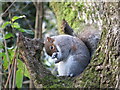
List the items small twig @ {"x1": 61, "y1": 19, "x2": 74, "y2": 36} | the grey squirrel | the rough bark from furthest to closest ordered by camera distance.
→ 1. small twig @ {"x1": 61, "y1": 19, "x2": 74, "y2": 36}
2. the grey squirrel
3. the rough bark

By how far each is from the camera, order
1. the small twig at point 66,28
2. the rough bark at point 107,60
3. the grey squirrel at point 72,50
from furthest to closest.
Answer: the small twig at point 66,28 → the grey squirrel at point 72,50 → the rough bark at point 107,60

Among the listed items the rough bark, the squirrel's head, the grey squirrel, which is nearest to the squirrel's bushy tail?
the grey squirrel

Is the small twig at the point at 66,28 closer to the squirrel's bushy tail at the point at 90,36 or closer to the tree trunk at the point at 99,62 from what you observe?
the squirrel's bushy tail at the point at 90,36

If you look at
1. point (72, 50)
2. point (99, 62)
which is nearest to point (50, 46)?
point (72, 50)

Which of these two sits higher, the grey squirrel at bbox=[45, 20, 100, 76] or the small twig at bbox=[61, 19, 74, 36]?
the small twig at bbox=[61, 19, 74, 36]

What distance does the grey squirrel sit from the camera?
2156mm

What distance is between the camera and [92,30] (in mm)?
2465

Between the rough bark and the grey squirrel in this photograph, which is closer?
the rough bark

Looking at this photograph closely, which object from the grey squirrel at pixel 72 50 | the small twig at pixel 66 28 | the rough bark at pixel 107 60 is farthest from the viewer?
the small twig at pixel 66 28

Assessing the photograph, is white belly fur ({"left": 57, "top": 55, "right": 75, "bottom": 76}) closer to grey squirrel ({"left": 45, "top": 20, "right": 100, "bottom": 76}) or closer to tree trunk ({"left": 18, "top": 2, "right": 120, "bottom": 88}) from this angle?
grey squirrel ({"left": 45, "top": 20, "right": 100, "bottom": 76})

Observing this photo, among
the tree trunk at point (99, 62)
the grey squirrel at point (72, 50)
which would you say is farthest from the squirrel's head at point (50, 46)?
the tree trunk at point (99, 62)

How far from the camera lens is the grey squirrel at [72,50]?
84.9 inches

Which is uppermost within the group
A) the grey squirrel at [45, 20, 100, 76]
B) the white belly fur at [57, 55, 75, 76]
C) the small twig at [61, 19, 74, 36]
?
the small twig at [61, 19, 74, 36]

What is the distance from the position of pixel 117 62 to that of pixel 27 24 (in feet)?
8.29
